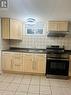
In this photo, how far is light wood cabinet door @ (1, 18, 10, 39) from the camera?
475 centimetres

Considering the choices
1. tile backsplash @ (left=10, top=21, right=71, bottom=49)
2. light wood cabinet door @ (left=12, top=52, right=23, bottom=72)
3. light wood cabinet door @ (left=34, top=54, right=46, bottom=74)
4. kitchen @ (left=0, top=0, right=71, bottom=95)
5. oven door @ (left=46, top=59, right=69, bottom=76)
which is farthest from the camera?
tile backsplash @ (left=10, top=21, right=71, bottom=49)

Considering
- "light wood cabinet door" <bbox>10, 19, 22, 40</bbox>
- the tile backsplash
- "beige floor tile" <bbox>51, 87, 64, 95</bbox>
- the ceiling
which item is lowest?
"beige floor tile" <bbox>51, 87, 64, 95</bbox>

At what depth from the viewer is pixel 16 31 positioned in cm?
497

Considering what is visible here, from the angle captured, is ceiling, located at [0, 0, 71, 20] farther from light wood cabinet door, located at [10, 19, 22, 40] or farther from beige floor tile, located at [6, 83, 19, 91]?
beige floor tile, located at [6, 83, 19, 91]

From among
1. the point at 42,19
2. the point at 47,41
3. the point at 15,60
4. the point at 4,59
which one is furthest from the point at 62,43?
the point at 4,59

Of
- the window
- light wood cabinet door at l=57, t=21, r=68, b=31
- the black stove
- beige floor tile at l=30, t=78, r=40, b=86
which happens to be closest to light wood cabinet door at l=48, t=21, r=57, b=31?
light wood cabinet door at l=57, t=21, r=68, b=31

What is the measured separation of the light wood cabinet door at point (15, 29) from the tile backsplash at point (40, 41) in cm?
25

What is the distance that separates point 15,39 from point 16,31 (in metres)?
0.35

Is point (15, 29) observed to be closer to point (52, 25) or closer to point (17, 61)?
point (17, 61)

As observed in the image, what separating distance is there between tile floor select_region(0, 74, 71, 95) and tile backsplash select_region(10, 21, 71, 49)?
4.17 ft

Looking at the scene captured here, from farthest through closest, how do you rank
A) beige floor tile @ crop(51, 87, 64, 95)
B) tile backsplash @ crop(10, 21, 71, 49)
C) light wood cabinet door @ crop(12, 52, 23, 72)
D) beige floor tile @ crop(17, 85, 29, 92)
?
tile backsplash @ crop(10, 21, 71, 49)
light wood cabinet door @ crop(12, 52, 23, 72)
beige floor tile @ crop(17, 85, 29, 92)
beige floor tile @ crop(51, 87, 64, 95)

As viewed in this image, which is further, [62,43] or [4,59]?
[62,43]

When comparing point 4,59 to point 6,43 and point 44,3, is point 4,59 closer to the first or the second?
point 6,43

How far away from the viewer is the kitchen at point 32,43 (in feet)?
13.5
